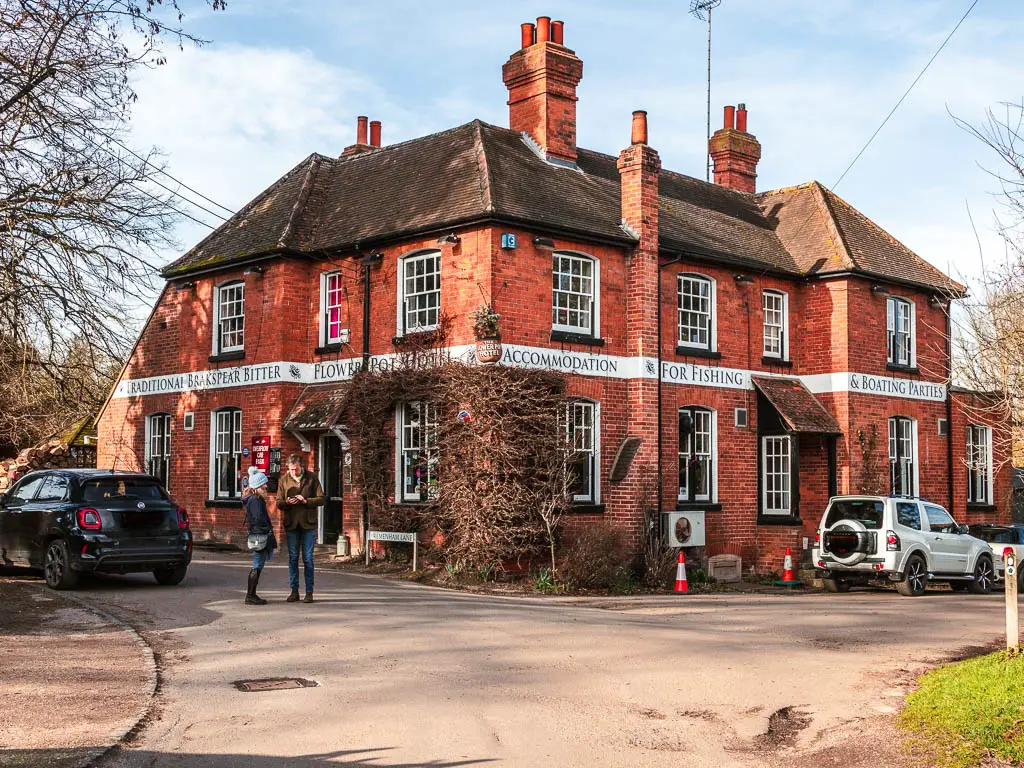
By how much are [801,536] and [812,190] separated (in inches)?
367

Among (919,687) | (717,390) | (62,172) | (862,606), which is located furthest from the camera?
(717,390)

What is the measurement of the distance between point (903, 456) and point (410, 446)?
12582mm

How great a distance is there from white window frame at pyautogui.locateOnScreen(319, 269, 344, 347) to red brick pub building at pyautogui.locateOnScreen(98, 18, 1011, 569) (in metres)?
0.05

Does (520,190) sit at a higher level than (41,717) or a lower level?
higher

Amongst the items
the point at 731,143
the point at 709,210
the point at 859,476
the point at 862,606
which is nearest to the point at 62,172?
the point at 862,606

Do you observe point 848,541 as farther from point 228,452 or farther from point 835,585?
point 228,452

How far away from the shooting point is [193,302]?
25578mm

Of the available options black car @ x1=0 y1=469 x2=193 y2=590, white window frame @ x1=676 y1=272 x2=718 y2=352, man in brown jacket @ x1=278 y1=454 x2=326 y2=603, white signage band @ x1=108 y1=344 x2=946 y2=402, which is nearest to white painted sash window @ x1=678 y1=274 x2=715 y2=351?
white window frame @ x1=676 y1=272 x2=718 y2=352

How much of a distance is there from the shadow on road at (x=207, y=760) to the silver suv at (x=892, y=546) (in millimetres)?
14517

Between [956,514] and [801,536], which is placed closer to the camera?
[801,536]

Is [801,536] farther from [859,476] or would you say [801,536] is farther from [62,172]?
[62,172]

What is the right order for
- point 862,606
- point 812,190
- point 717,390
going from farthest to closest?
point 812,190, point 717,390, point 862,606

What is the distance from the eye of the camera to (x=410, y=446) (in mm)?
21438

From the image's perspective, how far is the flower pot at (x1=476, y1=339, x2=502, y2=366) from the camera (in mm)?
19578
